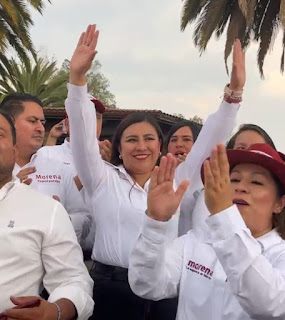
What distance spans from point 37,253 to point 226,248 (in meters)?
1.01

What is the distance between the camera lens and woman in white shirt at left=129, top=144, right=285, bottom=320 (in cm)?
207

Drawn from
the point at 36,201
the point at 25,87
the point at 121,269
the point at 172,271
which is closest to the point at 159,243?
the point at 172,271

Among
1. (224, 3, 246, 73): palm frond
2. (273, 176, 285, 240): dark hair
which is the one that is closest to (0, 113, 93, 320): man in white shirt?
(273, 176, 285, 240): dark hair

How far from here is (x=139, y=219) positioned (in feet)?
11.1

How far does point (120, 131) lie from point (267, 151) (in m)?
1.40

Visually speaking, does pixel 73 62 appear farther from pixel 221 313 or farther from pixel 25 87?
pixel 25 87

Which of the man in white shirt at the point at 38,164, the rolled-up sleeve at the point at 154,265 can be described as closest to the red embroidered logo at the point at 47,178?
the man in white shirt at the point at 38,164

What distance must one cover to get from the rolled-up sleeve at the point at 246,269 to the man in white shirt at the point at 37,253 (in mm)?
844

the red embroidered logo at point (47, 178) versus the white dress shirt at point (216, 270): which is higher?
the red embroidered logo at point (47, 178)

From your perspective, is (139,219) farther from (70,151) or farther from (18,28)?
(18,28)

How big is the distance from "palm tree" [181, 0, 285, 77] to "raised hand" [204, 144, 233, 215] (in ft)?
43.5

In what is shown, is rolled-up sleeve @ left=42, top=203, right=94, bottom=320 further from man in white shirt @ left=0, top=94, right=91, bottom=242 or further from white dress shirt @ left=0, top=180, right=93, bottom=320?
man in white shirt @ left=0, top=94, right=91, bottom=242

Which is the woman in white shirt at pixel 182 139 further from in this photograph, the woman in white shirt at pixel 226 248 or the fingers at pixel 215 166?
the fingers at pixel 215 166

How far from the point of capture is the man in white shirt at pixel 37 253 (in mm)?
2586
